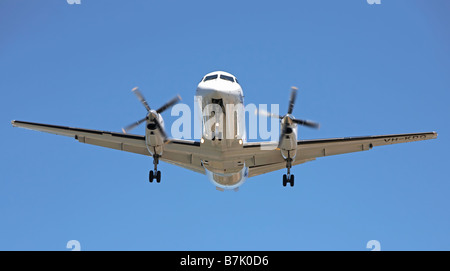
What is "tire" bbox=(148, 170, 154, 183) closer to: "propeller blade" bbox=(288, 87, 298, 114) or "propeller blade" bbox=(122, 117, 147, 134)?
"propeller blade" bbox=(122, 117, 147, 134)

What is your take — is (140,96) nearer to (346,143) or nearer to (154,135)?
(154,135)

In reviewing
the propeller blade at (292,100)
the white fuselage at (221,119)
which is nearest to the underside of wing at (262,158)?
the white fuselage at (221,119)

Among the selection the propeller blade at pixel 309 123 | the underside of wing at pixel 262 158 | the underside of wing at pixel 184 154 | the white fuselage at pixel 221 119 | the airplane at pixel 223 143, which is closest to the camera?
the white fuselage at pixel 221 119

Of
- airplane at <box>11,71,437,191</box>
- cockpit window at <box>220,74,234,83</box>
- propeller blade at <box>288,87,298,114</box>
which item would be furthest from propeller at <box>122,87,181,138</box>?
propeller blade at <box>288,87,298,114</box>

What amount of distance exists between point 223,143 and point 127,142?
4.64 meters

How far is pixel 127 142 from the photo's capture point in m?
21.6

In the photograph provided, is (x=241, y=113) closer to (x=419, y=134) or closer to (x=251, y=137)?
(x=251, y=137)

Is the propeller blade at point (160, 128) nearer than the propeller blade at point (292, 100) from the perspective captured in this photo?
Yes

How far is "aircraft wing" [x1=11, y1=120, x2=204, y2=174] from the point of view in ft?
69.0

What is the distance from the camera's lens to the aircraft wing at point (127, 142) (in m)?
21.0

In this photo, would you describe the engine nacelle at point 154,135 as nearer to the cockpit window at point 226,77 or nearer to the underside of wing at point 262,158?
the cockpit window at point 226,77

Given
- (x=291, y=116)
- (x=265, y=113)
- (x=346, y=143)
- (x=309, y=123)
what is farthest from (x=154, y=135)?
(x=346, y=143)

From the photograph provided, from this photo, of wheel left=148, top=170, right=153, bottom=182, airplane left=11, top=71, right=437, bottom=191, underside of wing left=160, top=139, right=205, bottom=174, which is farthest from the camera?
wheel left=148, top=170, right=153, bottom=182
